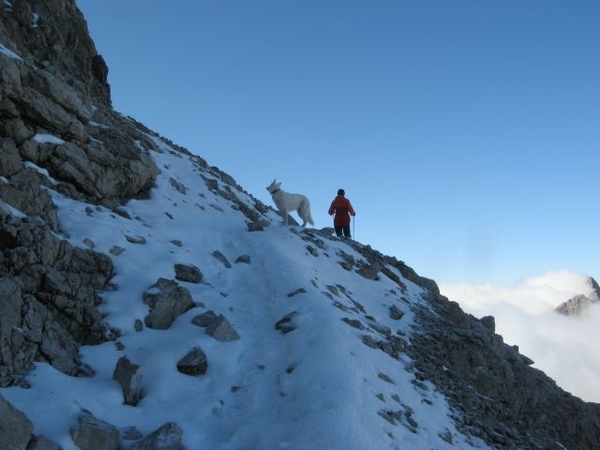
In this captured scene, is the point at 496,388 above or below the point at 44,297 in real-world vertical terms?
above

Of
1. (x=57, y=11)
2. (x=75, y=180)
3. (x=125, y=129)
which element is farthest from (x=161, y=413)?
(x=57, y=11)

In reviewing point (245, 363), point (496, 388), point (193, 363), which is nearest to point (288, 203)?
point (496, 388)

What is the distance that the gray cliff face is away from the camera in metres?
8.70

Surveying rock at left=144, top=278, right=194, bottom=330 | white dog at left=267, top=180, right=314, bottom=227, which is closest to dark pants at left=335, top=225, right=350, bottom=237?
white dog at left=267, top=180, right=314, bottom=227

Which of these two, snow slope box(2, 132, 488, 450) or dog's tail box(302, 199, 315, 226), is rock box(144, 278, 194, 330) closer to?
snow slope box(2, 132, 488, 450)

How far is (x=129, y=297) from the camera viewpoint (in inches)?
432

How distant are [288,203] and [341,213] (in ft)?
11.3

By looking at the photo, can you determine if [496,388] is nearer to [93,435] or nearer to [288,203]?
[288,203]

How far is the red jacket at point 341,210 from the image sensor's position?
23.2m

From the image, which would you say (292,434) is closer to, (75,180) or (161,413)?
(161,413)

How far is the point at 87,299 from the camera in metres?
10.4

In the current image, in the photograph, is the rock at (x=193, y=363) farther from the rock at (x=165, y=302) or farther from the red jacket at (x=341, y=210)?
the red jacket at (x=341, y=210)

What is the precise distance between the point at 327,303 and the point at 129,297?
4.73m

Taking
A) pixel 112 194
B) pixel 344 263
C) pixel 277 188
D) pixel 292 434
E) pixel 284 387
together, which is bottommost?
pixel 292 434
